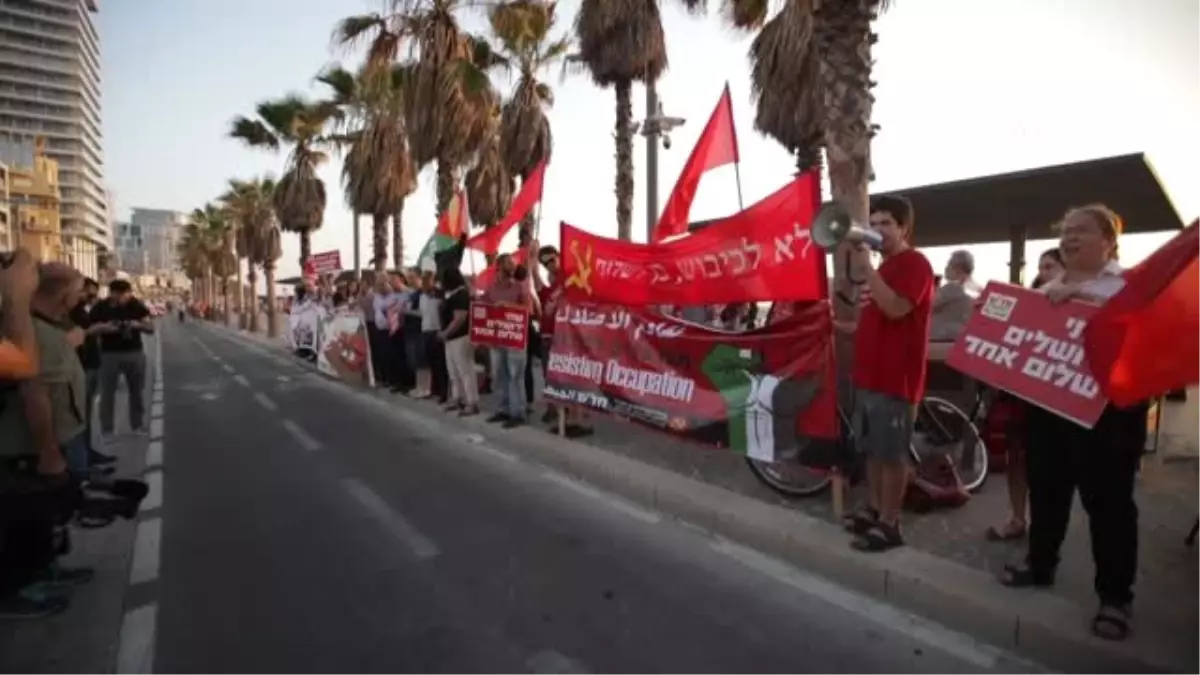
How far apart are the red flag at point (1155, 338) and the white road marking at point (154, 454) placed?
814cm

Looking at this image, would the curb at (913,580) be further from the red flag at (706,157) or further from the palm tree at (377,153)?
the palm tree at (377,153)

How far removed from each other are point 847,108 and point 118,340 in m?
8.46

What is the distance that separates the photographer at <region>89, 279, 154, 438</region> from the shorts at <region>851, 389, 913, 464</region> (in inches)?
317

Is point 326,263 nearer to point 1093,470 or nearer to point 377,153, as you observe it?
point 377,153

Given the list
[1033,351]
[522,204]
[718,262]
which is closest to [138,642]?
[718,262]

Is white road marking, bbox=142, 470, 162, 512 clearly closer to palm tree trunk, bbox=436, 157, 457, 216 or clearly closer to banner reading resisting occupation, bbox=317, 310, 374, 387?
banner reading resisting occupation, bbox=317, 310, 374, 387

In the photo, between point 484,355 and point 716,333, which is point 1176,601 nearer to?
point 716,333

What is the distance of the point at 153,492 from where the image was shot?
6738mm

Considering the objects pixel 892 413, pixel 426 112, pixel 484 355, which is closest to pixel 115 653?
pixel 892 413

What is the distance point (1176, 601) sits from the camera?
384 cm

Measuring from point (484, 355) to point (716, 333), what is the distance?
6749 mm

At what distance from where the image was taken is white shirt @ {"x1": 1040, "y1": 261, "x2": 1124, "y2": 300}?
383 centimetres

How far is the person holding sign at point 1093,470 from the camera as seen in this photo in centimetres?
354

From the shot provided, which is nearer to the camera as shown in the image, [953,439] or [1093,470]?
[1093,470]
